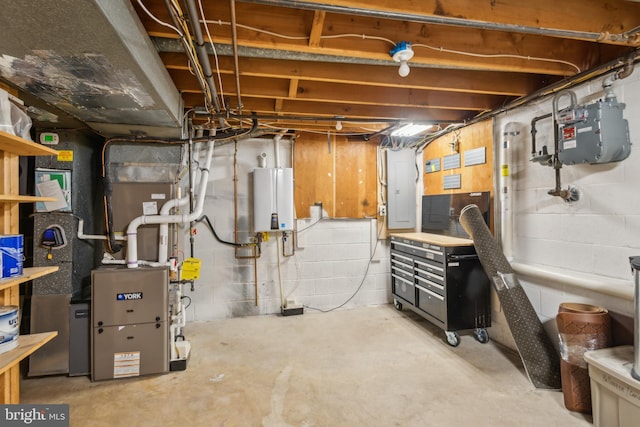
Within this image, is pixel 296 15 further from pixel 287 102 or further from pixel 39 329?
pixel 39 329

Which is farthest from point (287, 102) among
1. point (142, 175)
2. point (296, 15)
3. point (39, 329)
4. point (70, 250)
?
point (39, 329)

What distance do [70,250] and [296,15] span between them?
252 centimetres

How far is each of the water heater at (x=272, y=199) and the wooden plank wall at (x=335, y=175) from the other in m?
0.31

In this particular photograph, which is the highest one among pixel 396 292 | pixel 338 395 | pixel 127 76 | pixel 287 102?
pixel 287 102

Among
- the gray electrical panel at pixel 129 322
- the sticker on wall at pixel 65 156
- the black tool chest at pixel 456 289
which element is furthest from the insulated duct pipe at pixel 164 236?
the black tool chest at pixel 456 289

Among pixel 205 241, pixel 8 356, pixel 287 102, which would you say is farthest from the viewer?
pixel 205 241

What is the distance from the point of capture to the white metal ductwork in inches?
45.1

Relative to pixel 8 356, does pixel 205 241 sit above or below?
above

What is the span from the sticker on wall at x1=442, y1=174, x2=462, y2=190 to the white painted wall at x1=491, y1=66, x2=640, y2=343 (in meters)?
0.55

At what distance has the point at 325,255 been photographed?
13.3ft

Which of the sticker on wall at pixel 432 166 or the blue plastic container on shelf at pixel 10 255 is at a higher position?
the sticker on wall at pixel 432 166

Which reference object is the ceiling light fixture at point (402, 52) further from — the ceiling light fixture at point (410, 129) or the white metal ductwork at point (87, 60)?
the ceiling light fixture at point (410, 129)

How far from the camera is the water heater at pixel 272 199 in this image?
11.8 feet

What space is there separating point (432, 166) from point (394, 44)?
90.2 inches
